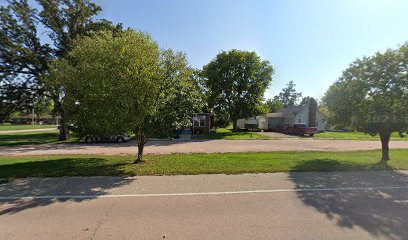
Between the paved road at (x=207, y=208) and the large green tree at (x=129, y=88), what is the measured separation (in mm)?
2913

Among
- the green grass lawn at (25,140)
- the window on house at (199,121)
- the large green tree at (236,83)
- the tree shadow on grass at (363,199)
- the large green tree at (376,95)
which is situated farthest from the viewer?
the large green tree at (236,83)

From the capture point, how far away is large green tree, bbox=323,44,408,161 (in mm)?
11820

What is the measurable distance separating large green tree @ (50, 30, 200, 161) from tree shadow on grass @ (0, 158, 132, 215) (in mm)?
2011

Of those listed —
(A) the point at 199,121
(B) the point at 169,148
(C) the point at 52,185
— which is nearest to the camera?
(C) the point at 52,185

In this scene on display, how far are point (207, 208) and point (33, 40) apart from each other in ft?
104

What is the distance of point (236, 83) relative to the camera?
46.6 m

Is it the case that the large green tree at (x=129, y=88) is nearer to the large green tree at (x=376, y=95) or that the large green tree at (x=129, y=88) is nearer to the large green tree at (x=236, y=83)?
the large green tree at (x=376, y=95)

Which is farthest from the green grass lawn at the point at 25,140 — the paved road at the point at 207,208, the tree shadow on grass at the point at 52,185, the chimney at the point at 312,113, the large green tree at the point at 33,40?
the chimney at the point at 312,113

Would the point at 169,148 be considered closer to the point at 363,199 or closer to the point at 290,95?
the point at 363,199

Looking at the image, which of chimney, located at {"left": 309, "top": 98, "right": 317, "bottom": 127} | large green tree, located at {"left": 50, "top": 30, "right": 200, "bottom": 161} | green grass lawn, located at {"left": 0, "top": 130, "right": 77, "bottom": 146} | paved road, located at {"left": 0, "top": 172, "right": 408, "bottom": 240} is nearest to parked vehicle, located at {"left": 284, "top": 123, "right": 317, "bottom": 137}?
chimney, located at {"left": 309, "top": 98, "right": 317, "bottom": 127}

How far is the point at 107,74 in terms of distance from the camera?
10383mm

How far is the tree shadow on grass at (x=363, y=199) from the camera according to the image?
17.3ft

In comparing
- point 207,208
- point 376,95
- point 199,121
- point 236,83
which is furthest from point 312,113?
point 207,208

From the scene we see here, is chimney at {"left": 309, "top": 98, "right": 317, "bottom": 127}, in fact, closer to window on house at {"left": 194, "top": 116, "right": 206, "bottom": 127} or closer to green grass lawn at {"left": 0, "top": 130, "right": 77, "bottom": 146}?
window on house at {"left": 194, "top": 116, "right": 206, "bottom": 127}
